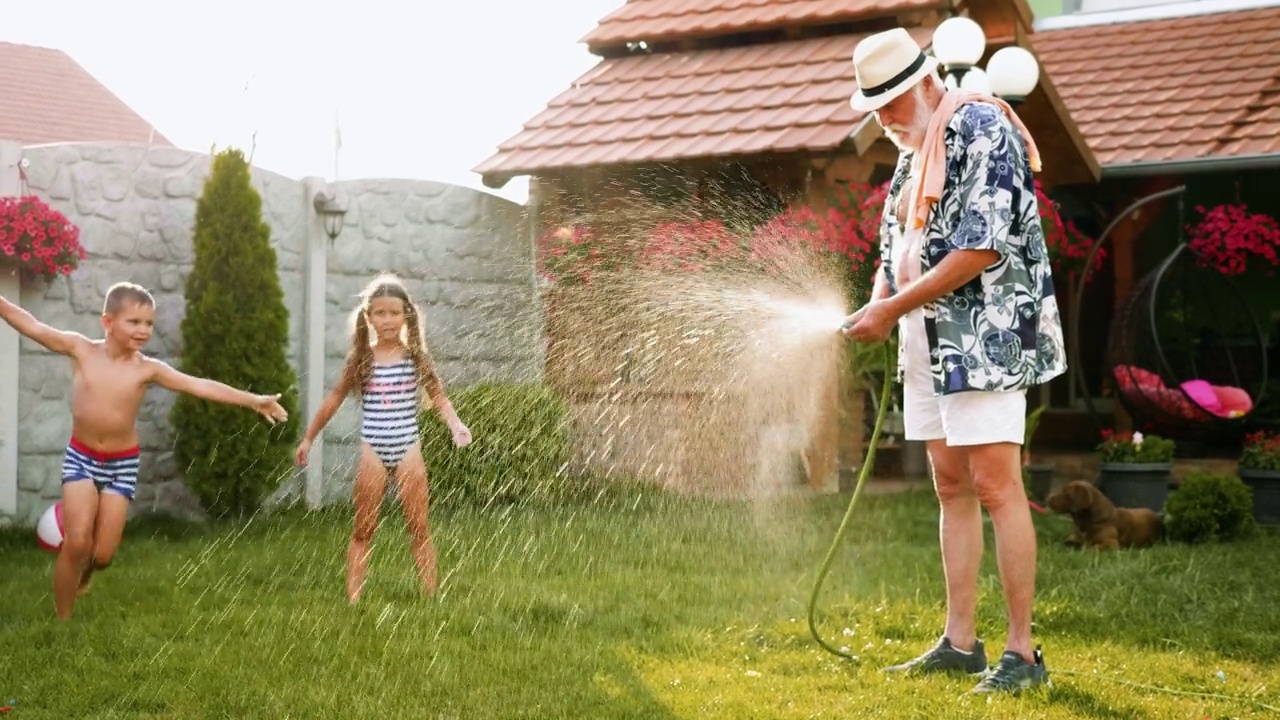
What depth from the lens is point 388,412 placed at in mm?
5320

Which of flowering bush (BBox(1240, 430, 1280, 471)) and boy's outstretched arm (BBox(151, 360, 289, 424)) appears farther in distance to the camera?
flowering bush (BBox(1240, 430, 1280, 471))

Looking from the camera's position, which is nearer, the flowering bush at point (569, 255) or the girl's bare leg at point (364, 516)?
the girl's bare leg at point (364, 516)

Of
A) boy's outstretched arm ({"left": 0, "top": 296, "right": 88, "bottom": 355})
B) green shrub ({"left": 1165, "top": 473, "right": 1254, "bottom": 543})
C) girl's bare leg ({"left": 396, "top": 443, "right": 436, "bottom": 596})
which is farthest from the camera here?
green shrub ({"left": 1165, "top": 473, "right": 1254, "bottom": 543})

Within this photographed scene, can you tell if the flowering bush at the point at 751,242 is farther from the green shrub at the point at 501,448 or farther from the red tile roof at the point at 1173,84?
the red tile roof at the point at 1173,84

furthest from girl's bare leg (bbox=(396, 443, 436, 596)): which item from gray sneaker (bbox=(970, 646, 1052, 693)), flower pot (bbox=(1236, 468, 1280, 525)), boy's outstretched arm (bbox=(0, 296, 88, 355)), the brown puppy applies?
flower pot (bbox=(1236, 468, 1280, 525))

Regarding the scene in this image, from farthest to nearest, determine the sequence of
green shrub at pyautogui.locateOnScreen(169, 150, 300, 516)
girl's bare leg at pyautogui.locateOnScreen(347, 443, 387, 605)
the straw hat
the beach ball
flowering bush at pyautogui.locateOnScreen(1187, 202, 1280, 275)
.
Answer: flowering bush at pyautogui.locateOnScreen(1187, 202, 1280, 275), green shrub at pyautogui.locateOnScreen(169, 150, 300, 516), the beach ball, girl's bare leg at pyautogui.locateOnScreen(347, 443, 387, 605), the straw hat

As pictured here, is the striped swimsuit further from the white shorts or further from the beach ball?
the white shorts

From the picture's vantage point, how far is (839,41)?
10047 mm

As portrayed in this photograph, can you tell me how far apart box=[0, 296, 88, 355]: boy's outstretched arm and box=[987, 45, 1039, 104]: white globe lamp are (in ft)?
17.9

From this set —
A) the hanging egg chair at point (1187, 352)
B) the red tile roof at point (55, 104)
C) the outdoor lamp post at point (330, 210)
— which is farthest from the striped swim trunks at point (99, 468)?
the red tile roof at point (55, 104)

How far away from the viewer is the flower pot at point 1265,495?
7844mm

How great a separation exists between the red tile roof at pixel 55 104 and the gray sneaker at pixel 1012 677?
15053mm

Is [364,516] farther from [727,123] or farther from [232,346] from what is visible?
[727,123]

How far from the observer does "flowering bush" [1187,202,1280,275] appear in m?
9.95
